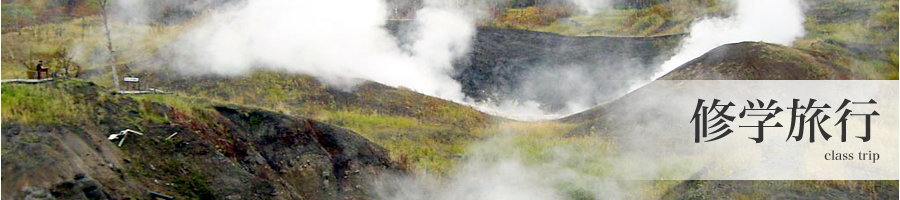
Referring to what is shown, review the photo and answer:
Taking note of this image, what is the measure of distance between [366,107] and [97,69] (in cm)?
1103

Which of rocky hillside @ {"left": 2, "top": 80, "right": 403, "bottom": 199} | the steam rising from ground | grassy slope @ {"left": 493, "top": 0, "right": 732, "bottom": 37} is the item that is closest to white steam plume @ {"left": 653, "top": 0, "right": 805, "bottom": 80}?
the steam rising from ground

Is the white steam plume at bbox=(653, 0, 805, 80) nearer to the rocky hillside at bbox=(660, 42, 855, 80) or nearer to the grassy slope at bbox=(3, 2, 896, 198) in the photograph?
the grassy slope at bbox=(3, 2, 896, 198)

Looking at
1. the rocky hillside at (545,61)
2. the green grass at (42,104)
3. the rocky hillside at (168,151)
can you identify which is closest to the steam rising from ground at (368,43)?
the rocky hillside at (545,61)

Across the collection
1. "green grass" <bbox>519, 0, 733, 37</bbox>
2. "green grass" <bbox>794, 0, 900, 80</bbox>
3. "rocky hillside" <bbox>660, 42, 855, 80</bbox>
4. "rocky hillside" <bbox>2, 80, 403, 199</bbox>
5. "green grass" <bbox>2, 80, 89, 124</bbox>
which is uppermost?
"green grass" <bbox>519, 0, 733, 37</bbox>

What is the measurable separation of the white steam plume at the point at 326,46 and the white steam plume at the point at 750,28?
10.4m

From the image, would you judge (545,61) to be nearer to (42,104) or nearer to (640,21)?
(640,21)

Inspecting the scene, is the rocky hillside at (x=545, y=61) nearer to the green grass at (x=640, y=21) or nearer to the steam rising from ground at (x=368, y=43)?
the steam rising from ground at (x=368, y=43)

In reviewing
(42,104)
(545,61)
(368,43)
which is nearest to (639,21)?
(545,61)

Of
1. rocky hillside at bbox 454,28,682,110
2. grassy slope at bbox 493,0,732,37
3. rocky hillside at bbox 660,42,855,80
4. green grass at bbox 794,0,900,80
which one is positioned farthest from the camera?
grassy slope at bbox 493,0,732,37

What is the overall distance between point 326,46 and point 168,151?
1809 centimetres

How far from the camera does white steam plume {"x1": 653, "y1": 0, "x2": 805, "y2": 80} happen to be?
128 ft

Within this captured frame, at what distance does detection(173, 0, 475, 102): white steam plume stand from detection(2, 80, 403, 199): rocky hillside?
36.7ft

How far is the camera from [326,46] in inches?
1356

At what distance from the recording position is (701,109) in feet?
72.9
